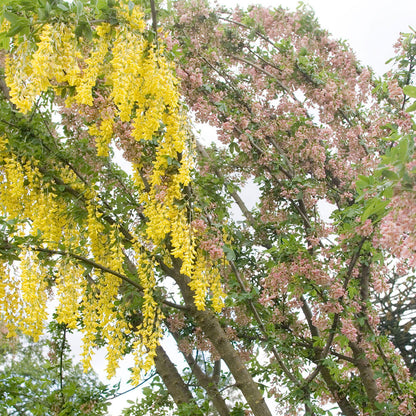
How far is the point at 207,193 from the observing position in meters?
4.41

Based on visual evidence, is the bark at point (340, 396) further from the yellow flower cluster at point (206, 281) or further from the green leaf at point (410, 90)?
the green leaf at point (410, 90)

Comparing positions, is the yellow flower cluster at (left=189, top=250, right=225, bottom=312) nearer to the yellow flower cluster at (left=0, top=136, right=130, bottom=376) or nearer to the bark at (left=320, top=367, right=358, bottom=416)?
the yellow flower cluster at (left=0, top=136, right=130, bottom=376)

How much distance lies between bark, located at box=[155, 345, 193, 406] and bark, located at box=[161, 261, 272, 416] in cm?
125

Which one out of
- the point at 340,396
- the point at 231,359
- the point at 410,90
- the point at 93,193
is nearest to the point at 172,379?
the point at 231,359

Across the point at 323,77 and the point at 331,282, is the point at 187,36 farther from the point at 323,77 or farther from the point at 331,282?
the point at 331,282

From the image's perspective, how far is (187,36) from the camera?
5.60 metres

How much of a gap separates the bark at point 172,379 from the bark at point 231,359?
1246 mm

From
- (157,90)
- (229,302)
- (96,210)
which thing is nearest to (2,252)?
(96,210)

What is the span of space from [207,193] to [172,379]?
1.99 metres

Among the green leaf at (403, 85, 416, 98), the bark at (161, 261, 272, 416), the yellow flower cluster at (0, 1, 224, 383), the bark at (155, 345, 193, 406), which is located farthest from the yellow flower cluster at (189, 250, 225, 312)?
the green leaf at (403, 85, 416, 98)

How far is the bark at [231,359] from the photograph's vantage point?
370cm

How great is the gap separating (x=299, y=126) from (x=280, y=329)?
2.19 meters

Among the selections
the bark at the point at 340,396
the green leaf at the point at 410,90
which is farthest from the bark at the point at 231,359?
the green leaf at the point at 410,90

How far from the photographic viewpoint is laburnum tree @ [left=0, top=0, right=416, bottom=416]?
310 centimetres
